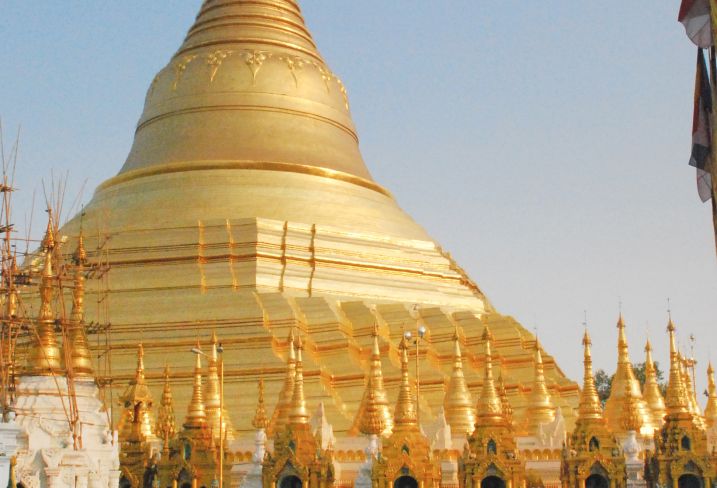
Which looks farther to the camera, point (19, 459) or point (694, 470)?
point (694, 470)

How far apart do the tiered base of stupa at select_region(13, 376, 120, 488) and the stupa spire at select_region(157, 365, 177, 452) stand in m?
5.41

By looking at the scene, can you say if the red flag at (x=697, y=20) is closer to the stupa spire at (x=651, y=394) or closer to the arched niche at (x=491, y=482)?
the arched niche at (x=491, y=482)

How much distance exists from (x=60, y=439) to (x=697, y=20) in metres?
12.3

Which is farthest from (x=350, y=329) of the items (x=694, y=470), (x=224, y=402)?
(x=694, y=470)

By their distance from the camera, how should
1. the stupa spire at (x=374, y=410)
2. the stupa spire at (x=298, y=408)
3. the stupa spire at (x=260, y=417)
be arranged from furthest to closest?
the stupa spire at (x=260, y=417) < the stupa spire at (x=374, y=410) < the stupa spire at (x=298, y=408)

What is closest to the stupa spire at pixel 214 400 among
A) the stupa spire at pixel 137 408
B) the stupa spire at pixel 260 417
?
the stupa spire at pixel 260 417

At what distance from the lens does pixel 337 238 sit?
34531mm

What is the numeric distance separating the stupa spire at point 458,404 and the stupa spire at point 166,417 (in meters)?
5.77

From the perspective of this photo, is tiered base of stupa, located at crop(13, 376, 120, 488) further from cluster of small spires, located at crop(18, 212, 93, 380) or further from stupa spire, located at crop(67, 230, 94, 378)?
stupa spire, located at crop(67, 230, 94, 378)

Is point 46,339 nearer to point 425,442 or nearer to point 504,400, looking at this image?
point 425,442

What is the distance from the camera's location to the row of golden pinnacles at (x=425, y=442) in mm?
23656

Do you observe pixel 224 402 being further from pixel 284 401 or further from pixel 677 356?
pixel 677 356

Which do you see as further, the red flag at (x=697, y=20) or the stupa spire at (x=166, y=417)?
the stupa spire at (x=166, y=417)

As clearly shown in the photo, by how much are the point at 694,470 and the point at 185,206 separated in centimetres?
1647
